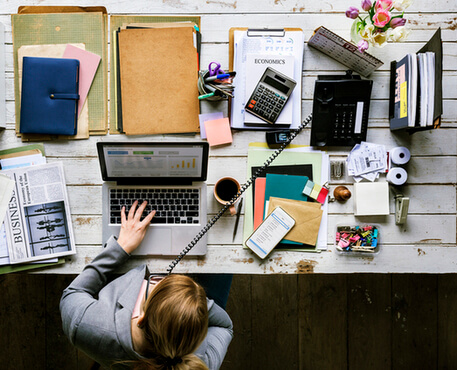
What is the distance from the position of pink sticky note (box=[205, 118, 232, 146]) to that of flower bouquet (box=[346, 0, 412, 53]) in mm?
530

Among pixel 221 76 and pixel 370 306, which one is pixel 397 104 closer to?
pixel 221 76

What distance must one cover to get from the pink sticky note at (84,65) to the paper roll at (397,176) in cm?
116

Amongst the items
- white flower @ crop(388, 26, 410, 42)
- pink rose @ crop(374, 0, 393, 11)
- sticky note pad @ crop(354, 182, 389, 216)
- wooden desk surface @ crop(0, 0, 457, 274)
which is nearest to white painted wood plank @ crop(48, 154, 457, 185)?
wooden desk surface @ crop(0, 0, 457, 274)

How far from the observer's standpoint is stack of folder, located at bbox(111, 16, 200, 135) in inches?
50.6

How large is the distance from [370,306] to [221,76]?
145cm

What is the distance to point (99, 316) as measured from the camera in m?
1.10

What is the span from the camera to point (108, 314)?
111 centimetres

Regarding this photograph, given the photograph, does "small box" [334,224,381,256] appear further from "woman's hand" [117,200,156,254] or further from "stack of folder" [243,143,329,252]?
"woman's hand" [117,200,156,254]

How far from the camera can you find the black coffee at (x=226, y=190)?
1.28m

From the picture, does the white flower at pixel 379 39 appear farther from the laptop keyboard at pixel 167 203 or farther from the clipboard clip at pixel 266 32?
the laptop keyboard at pixel 167 203

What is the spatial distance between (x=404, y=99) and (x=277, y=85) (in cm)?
44

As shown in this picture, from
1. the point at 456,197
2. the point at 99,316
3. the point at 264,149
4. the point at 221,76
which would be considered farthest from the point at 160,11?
the point at 456,197

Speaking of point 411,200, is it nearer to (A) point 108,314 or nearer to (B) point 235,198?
(B) point 235,198

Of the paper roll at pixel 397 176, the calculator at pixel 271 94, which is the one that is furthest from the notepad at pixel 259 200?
the paper roll at pixel 397 176
